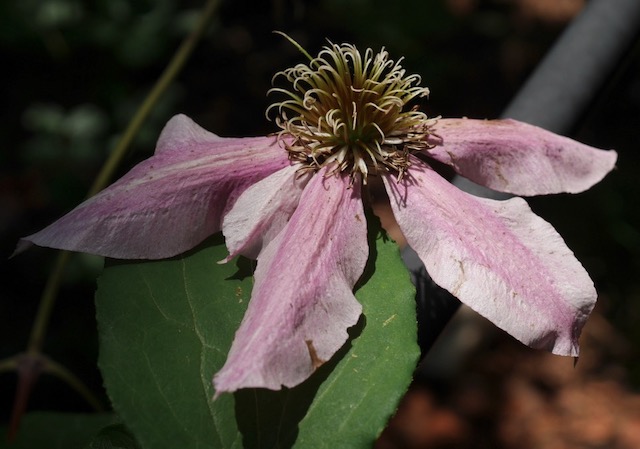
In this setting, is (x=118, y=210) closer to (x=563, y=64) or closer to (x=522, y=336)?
(x=522, y=336)

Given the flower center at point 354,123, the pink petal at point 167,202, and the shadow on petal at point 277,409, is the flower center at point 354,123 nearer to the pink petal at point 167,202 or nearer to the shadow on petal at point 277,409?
the pink petal at point 167,202

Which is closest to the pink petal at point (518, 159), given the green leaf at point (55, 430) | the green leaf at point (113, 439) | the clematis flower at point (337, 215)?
the clematis flower at point (337, 215)

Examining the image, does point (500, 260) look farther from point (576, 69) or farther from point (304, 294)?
point (576, 69)

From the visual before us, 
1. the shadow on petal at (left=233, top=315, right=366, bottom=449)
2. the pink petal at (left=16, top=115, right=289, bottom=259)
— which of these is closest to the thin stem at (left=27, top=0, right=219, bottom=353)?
the pink petal at (left=16, top=115, right=289, bottom=259)

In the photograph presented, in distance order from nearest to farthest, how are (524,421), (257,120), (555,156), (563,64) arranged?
(555,156) → (563,64) → (524,421) → (257,120)

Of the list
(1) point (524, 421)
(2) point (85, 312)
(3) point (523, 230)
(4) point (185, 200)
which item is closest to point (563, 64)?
(3) point (523, 230)

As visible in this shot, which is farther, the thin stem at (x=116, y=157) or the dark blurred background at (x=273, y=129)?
the dark blurred background at (x=273, y=129)

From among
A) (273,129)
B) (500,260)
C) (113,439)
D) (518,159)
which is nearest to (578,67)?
(518,159)
